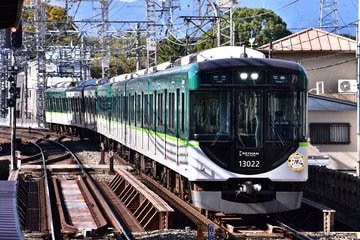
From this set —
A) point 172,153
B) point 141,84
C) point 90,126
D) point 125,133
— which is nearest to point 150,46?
point 90,126

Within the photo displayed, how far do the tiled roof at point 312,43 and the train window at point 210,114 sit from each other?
15569 millimetres

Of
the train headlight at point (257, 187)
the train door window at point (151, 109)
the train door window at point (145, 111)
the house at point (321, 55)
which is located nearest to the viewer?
the train headlight at point (257, 187)

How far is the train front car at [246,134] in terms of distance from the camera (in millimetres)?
10367

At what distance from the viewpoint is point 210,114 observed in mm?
10445

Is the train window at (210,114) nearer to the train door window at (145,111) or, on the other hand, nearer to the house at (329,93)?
the train door window at (145,111)

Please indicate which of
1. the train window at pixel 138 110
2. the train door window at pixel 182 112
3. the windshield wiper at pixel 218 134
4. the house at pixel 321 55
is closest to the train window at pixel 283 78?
the windshield wiper at pixel 218 134

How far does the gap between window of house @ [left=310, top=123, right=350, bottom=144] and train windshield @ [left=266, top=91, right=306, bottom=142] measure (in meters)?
12.4

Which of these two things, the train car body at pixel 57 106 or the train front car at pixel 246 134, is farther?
the train car body at pixel 57 106

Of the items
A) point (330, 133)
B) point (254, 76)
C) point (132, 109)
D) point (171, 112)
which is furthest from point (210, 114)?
point (330, 133)

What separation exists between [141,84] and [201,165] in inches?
221

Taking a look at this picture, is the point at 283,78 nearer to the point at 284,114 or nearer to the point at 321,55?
the point at 284,114

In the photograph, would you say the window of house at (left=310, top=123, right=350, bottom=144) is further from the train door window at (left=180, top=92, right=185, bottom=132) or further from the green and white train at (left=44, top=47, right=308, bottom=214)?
the green and white train at (left=44, top=47, right=308, bottom=214)

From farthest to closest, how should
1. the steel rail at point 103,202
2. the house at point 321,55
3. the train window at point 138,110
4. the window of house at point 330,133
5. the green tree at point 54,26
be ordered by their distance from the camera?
the green tree at point 54,26 → the house at point 321,55 → the window of house at point 330,133 → the train window at point 138,110 → the steel rail at point 103,202

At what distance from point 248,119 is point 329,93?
56.5ft
